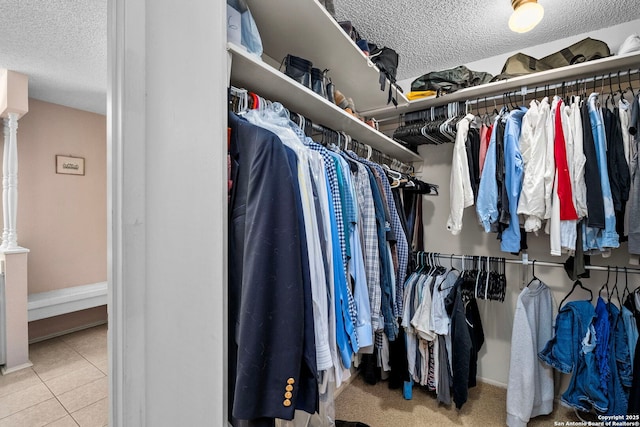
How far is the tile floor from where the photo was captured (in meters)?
1.73

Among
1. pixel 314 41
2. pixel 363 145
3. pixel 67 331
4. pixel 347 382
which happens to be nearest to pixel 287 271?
pixel 314 41

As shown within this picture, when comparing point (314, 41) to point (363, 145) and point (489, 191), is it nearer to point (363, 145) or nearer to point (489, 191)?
point (363, 145)

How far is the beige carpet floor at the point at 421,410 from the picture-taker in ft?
5.56

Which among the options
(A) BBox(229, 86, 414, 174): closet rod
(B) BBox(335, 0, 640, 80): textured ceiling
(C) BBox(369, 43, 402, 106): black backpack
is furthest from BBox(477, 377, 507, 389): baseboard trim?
(B) BBox(335, 0, 640, 80): textured ceiling

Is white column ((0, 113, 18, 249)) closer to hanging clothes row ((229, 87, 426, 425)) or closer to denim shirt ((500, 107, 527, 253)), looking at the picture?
hanging clothes row ((229, 87, 426, 425))

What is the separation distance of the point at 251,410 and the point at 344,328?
377 millimetres

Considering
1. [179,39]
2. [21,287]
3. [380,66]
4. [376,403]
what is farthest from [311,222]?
[21,287]

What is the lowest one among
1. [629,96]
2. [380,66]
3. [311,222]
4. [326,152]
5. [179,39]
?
[311,222]

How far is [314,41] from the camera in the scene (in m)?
1.28

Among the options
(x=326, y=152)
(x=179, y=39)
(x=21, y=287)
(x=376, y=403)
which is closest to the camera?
(x=179, y=39)

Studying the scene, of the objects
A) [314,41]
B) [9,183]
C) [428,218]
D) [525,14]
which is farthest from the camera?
[428,218]

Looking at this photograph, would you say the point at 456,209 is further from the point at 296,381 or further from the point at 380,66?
the point at 296,381

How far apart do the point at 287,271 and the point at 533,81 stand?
78.2 inches

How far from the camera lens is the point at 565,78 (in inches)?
66.8
